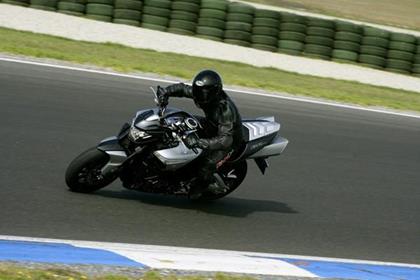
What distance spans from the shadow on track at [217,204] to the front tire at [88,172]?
0.19m

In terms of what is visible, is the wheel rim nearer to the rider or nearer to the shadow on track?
the shadow on track

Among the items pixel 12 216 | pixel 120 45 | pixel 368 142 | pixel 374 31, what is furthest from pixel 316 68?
pixel 12 216

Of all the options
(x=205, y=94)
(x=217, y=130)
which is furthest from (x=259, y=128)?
(x=205, y=94)

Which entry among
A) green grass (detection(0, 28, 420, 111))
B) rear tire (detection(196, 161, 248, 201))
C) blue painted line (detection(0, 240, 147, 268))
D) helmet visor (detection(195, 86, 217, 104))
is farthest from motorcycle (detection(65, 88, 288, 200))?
green grass (detection(0, 28, 420, 111))

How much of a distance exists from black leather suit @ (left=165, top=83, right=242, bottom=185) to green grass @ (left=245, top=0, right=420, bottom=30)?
19088 mm

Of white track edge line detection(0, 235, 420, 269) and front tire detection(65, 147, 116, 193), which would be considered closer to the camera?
white track edge line detection(0, 235, 420, 269)

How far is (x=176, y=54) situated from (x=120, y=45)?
1.15 meters

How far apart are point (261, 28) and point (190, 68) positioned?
12.6 feet

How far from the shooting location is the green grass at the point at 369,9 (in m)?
27.2

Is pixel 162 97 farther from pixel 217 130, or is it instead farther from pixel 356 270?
pixel 356 270

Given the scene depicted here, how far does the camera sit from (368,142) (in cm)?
1159

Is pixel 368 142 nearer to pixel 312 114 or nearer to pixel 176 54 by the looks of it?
pixel 312 114

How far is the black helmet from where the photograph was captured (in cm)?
683

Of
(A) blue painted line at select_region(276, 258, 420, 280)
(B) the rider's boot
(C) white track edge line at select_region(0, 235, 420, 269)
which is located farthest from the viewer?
(B) the rider's boot
